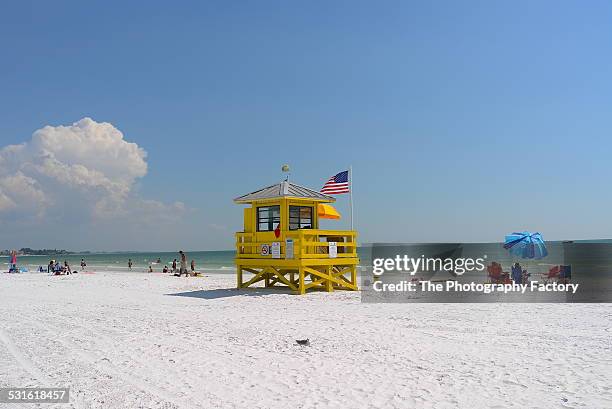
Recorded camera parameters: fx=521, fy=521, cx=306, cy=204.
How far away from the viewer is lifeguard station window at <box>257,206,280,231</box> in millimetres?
16469

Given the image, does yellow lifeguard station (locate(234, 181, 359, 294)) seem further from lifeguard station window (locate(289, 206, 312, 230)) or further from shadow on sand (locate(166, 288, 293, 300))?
shadow on sand (locate(166, 288, 293, 300))

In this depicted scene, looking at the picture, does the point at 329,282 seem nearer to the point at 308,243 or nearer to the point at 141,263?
the point at 308,243

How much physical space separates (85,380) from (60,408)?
0.99 m

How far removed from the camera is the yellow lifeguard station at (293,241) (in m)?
15.6

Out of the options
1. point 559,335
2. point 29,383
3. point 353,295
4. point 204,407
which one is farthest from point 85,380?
point 353,295

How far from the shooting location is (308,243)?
15602 millimetres

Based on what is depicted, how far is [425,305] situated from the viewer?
510 inches

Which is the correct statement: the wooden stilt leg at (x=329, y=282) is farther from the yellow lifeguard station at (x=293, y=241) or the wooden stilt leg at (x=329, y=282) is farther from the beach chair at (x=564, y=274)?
the beach chair at (x=564, y=274)

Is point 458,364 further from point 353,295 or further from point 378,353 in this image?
point 353,295

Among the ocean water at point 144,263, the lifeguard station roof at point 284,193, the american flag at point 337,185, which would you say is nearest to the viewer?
the lifeguard station roof at point 284,193

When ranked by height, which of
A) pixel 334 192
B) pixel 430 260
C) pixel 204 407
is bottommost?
pixel 204 407

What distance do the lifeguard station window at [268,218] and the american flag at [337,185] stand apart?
288 cm

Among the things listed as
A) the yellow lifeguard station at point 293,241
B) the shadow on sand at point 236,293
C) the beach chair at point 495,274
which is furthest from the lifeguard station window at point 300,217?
the beach chair at point 495,274

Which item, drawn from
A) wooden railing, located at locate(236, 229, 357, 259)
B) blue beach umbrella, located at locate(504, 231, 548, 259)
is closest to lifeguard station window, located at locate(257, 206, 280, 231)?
wooden railing, located at locate(236, 229, 357, 259)
